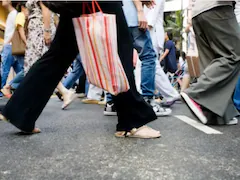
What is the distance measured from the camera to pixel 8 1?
5180mm

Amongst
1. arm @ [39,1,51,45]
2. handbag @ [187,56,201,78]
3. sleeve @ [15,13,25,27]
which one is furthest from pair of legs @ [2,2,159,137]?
handbag @ [187,56,201,78]

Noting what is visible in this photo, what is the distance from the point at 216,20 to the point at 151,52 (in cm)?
96

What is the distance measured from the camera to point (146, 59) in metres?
4.08

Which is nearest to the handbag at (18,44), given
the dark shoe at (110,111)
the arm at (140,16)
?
the dark shoe at (110,111)

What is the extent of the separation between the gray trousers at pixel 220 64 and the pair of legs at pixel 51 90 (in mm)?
842

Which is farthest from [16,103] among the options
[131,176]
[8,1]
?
[8,1]

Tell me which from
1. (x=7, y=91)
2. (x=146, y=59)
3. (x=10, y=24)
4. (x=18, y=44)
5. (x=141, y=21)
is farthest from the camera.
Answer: (x=7, y=91)

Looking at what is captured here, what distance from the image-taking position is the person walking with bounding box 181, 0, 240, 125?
3266 mm

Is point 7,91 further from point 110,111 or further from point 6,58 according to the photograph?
point 110,111

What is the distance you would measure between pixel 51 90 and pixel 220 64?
148 cm

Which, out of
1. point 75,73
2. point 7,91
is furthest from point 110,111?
point 7,91

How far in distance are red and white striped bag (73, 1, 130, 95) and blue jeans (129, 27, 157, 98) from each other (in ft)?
5.29

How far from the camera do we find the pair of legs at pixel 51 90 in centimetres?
258

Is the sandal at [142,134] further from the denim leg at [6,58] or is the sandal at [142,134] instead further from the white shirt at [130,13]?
the denim leg at [6,58]
